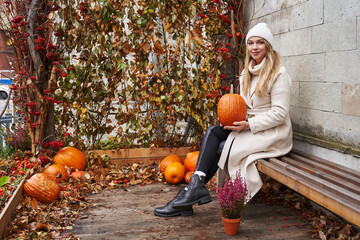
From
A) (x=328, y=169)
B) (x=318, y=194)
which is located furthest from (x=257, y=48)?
(x=318, y=194)

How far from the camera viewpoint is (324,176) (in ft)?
7.98

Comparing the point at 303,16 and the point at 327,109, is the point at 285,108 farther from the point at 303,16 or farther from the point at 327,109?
the point at 303,16

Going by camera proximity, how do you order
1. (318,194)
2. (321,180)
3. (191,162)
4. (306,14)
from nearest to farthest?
(318,194) → (321,180) → (306,14) → (191,162)

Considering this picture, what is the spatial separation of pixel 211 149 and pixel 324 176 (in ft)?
3.23

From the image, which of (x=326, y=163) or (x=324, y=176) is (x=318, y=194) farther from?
(x=326, y=163)

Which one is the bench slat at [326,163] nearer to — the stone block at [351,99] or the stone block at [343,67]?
the stone block at [351,99]

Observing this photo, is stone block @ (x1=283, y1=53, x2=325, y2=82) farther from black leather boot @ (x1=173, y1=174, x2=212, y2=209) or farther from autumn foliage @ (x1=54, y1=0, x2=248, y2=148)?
black leather boot @ (x1=173, y1=174, x2=212, y2=209)

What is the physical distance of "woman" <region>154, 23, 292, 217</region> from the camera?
116 inches

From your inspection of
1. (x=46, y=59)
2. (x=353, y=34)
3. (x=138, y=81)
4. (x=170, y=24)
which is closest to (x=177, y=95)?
(x=138, y=81)

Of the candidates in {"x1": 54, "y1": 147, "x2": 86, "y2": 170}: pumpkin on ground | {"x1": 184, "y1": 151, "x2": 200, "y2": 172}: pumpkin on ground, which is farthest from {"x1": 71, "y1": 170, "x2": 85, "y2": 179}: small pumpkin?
{"x1": 184, "y1": 151, "x2": 200, "y2": 172}: pumpkin on ground

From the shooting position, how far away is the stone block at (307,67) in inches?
117

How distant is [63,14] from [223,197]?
2.84 m

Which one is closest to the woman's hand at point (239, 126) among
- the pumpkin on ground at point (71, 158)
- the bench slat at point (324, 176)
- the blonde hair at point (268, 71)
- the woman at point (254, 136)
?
the woman at point (254, 136)

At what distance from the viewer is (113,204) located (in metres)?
3.38
